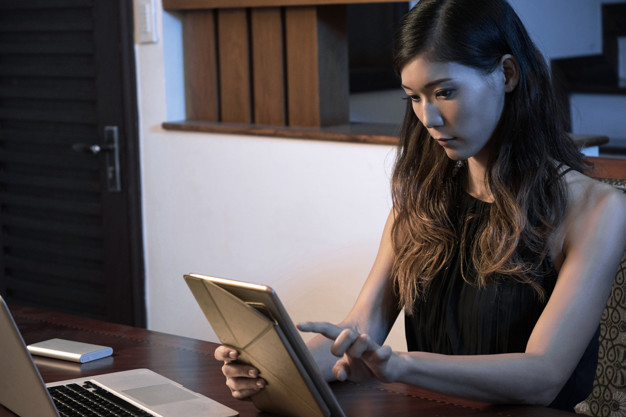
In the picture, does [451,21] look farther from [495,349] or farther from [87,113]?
[87,113]

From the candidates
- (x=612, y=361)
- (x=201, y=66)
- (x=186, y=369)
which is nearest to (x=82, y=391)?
(x=186, y=369)

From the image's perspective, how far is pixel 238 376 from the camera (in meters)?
1.30

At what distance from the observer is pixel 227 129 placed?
2.96 m

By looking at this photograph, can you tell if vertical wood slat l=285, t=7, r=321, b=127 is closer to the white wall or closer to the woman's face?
the white wall

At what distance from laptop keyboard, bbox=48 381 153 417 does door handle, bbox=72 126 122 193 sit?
1.95 m

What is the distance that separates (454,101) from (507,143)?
0.53 feet

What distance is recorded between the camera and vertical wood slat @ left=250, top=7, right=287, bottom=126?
2887 millimetres

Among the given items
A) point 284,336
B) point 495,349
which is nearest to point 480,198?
point 495,349

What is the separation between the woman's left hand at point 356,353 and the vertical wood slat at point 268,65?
1749 mm

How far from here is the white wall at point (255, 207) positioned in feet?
8.80

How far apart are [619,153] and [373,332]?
88.1 inches

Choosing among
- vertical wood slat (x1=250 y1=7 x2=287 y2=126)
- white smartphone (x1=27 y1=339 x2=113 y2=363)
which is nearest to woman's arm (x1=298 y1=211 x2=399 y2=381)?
white smartphone (x1=27 y1=339 x2=113 y2=363)

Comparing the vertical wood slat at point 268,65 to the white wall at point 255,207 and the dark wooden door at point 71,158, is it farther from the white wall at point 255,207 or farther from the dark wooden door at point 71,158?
the dark wooden door at point 71,158

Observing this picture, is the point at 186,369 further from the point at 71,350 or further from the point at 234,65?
the point at 234,65
